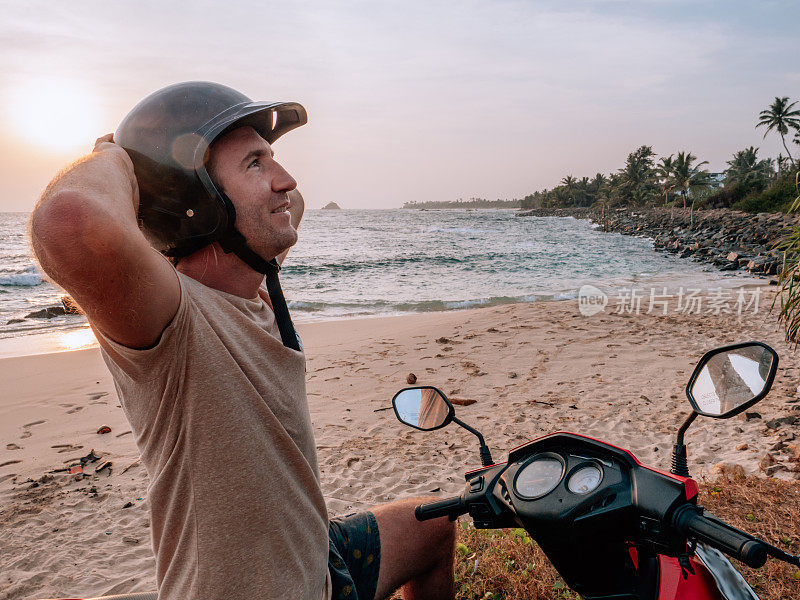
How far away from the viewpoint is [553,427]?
5.45 meters

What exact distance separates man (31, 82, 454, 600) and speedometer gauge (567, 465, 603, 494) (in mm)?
782

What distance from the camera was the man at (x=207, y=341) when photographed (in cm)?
119

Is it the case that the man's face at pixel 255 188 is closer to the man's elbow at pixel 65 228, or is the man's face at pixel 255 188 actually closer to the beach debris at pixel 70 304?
the beach debris at pixel 70 304

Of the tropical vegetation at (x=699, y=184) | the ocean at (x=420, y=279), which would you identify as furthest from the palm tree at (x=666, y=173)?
the ocean at (x=420, y=279)

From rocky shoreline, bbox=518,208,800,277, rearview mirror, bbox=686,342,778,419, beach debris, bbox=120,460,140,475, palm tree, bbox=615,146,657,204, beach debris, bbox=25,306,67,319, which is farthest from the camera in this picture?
palm tree, bbox=615,146,657,204

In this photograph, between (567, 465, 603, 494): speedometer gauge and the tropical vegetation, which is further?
the tropical vegetation

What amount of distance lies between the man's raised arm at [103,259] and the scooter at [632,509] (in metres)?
1.04

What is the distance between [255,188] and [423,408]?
96cm

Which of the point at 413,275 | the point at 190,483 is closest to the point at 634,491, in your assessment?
the point at 190,483

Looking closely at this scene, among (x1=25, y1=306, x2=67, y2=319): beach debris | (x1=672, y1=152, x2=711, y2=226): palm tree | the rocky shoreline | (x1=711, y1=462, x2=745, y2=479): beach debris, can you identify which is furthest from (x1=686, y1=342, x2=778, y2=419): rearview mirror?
(x1=672, y1=152, x2=711, y2=226): palm tree

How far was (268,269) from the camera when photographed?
184 centimetres

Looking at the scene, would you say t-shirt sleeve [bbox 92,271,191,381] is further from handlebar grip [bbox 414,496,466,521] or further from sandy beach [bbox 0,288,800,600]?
handlebar grip [bbox 414,496,466,521]

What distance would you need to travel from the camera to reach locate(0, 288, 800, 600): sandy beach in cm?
376

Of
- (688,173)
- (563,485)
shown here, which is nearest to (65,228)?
(563,485)
